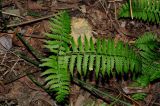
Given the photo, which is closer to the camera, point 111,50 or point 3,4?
point 111,50

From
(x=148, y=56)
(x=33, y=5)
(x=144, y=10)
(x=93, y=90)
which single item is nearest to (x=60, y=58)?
(x=93, y=90)

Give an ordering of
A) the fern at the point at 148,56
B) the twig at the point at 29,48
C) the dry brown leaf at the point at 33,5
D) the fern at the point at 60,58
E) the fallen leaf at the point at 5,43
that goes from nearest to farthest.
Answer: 1. the fern at the point at 60,58
2. the twig at the point at 29,48
3. the fallen leaf at the point at 5,43
4. the fern at the point at 148,56
5. the dry brown leaf at the point at 33,5

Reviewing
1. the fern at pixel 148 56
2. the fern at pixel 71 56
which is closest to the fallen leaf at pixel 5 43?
the fern at pixel 71 56

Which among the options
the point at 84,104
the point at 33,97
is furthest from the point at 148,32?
the point at 33,97

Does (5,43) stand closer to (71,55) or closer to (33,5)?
(33,5)

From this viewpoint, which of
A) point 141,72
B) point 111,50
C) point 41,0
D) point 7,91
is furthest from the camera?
point 41,0

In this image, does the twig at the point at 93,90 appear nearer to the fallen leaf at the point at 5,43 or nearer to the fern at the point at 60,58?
the fern at the point at 60,58

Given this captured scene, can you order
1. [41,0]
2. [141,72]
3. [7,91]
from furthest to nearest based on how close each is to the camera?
[41,0]
[141,72]
[7,91]

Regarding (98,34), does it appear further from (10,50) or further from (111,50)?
(10,50)

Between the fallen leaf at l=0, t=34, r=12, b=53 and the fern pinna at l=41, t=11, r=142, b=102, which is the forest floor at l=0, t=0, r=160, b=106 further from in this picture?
the fern pinna at l=41, t=11, r=142, b=102
